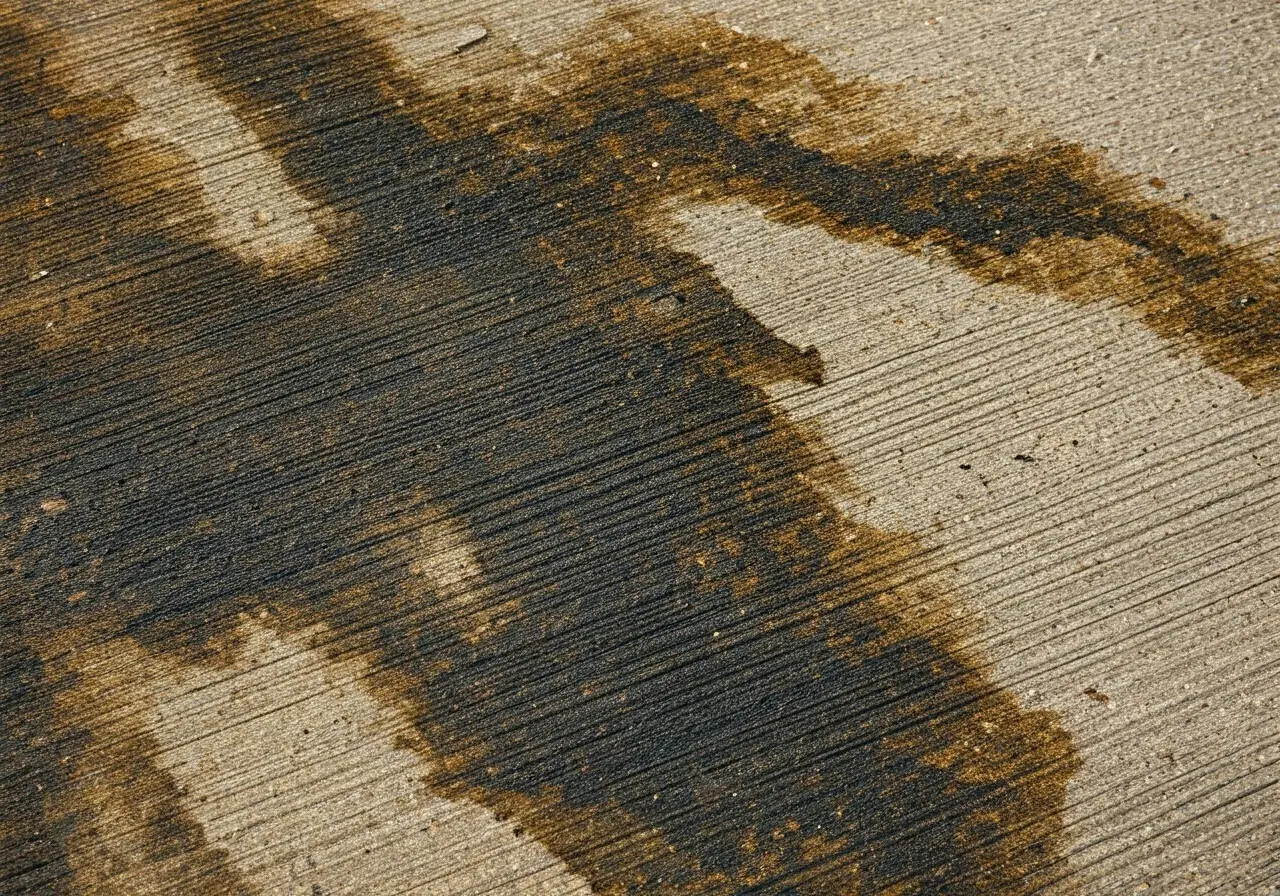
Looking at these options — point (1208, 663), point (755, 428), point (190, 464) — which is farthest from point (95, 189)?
point (1208, 663)

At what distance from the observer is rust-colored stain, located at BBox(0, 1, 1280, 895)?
255cm

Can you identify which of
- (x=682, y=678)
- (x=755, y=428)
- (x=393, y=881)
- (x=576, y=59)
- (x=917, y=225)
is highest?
(x=576, y=59)

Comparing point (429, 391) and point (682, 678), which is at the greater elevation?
point (429, 391)

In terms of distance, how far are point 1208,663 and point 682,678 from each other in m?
1.22

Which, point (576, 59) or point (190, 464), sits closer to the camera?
point (190, 464)

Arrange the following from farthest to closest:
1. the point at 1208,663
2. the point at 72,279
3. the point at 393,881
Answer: the point at 72,279 < the point at 1208,663 < the point at 393,881

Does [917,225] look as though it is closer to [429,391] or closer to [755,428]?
[755,428]

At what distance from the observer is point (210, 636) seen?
8.91ft

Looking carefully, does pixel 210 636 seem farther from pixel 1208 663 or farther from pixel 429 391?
pixel 1208 663

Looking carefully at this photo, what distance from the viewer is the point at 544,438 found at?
2949 millimetres

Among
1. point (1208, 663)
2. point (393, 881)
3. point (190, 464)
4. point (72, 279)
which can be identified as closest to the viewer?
point (393, 881)

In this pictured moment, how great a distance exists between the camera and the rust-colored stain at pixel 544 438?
8.36 feet

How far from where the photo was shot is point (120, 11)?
11.9ft

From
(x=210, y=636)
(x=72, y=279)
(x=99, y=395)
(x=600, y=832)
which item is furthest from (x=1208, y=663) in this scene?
(x=72, y=279)
